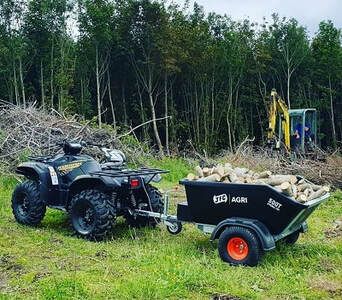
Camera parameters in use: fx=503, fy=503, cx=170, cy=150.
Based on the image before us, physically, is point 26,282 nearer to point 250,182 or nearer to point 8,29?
point 250,182

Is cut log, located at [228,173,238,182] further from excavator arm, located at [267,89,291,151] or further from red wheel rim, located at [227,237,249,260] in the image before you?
excavator arm, located at [267,89,291,151]

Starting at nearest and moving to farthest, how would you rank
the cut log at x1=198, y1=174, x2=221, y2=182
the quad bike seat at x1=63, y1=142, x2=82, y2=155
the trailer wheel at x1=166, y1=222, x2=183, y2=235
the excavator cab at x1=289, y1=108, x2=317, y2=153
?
the cut log at x1=198, y1=174, x2=221, y2=182 → the trailer wheel at x1=166, y1=222, x2=183, y2=235 → the quad bike seat at x1=63, y1=142, x2=82, y2=155 → the excavator cab at x1=289, y1=108, x2=317, y2=153

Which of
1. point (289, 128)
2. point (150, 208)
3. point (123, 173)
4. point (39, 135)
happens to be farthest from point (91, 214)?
point (289, 128)

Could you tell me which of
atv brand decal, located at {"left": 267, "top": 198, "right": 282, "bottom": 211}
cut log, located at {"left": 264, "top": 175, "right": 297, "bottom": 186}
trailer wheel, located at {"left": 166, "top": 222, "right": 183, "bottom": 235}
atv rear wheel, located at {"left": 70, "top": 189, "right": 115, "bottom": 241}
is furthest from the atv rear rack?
atv brand decal, located at {"left": 267, "top": 198, "right": 282, "bottom": 211}

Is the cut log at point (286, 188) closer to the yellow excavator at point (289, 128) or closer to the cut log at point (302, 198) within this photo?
the cut log at point (302, 198)

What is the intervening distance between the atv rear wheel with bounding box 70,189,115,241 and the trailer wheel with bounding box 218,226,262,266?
1.52m

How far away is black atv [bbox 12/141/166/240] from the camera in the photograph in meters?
6.25

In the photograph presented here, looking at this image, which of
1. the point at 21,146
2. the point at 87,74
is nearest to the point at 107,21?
the point at 87,74

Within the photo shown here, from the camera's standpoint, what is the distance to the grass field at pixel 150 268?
4.38 m

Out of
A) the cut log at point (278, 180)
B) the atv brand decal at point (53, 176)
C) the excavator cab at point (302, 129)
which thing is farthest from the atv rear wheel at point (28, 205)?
the excavator cab at point (302, 129)

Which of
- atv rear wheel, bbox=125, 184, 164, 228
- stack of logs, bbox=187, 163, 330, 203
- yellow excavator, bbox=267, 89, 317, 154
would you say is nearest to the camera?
stack of logs, bbox=187, 163, 330, 203

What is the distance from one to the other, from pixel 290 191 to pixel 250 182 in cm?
45

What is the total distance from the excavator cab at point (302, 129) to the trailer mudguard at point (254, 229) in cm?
1162

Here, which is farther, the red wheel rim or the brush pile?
the brush pile
